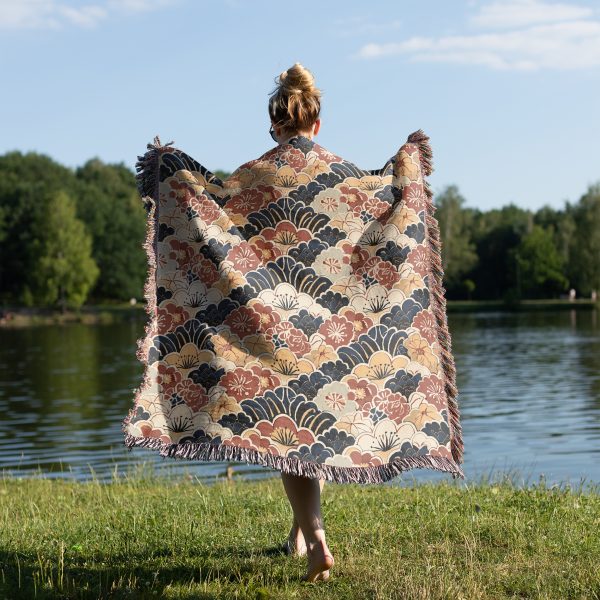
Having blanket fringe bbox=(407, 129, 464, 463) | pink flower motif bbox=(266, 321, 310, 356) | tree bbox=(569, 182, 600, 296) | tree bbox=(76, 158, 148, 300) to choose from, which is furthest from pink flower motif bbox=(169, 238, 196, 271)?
tree bbox=(569, 182, 600, 296)

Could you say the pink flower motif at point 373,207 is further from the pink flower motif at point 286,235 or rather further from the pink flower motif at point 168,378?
the pink flower motif at point 168,378

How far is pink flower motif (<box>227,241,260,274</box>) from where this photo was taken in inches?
190

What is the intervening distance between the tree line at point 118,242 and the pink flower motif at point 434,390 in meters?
65.3

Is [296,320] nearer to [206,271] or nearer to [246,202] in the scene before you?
[206,271]

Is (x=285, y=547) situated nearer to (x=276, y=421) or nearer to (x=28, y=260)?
(x=276, y=421)

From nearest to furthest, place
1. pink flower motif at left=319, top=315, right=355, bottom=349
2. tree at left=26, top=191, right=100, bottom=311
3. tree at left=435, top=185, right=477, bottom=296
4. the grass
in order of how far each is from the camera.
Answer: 1. the grass
2. pink flower motif at left=319, top=315, right=355, bottom=349
3. tree at left=26, top=191, right=100, bottom=311
4. tree at left=435, top=185, right=477, bottom=296

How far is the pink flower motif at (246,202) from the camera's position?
4.90 m

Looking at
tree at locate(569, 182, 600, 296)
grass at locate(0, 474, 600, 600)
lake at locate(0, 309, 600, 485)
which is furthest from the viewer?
tree at locate(569, 182, 600, 296)

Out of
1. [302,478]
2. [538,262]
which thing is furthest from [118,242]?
[302,478]

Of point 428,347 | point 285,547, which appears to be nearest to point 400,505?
point 285,547

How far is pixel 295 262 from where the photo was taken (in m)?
4.87

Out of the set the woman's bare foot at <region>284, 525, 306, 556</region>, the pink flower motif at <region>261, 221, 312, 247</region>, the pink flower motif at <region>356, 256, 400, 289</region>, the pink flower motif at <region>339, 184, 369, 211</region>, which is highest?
the pink flower motif at <region>339, 184, 369, 211</region>

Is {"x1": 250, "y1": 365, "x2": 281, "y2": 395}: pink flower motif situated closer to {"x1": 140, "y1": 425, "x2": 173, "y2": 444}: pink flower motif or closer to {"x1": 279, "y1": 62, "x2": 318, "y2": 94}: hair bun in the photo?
{"x1": 140, "y1": 425, "x2": 173, "y2": 444}: pink flower motif

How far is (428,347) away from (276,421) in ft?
2.84
